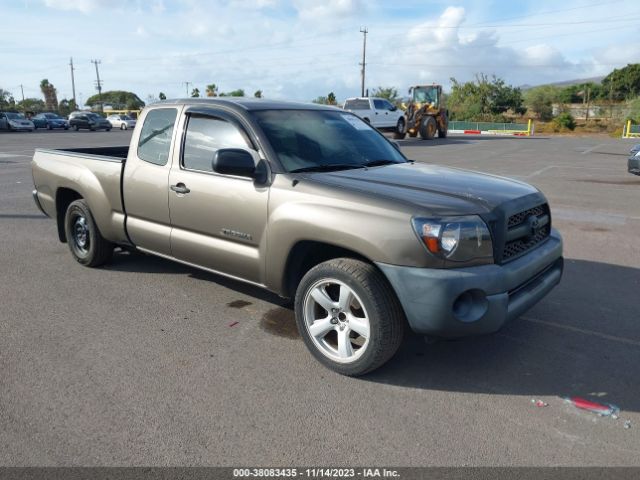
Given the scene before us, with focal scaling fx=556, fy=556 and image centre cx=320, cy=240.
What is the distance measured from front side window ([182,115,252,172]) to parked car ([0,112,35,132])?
1668 inches

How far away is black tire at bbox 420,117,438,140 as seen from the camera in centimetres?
3044

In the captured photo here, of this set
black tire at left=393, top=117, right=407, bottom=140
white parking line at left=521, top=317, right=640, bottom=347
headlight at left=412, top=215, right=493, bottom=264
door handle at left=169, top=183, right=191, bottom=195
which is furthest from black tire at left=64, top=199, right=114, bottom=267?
black tire at left=393, top=117, right=407, bottom=140

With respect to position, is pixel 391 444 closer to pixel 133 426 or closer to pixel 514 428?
pixel 514 428

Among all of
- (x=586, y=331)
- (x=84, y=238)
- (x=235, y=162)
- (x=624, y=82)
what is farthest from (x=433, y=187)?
(x=624, y=82)

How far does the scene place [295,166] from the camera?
398cm

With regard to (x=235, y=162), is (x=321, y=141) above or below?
above

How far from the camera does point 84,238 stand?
5.82 meters

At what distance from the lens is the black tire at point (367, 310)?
3291mm

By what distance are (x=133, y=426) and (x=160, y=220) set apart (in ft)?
6.92

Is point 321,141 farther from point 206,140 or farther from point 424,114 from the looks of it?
point 424,114

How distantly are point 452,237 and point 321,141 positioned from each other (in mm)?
1634

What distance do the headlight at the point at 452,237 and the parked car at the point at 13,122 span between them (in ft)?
146

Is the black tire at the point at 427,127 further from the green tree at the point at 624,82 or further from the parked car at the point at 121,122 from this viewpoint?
the green tree at the point at 624,82

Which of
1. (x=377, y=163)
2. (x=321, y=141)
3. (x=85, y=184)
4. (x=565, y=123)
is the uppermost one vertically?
(x=565, y=123)
